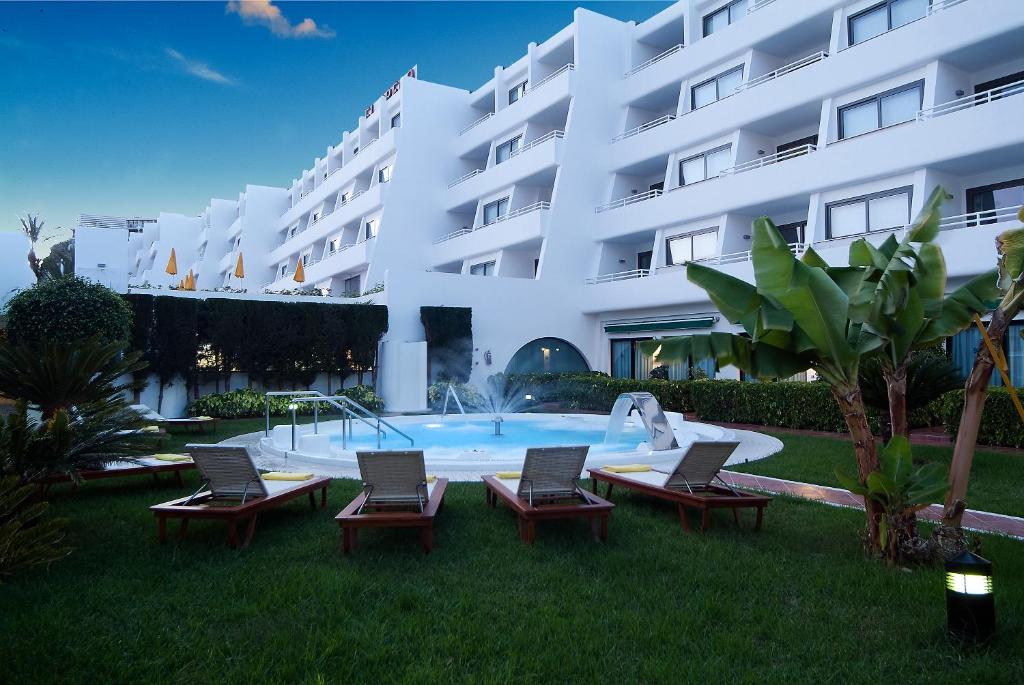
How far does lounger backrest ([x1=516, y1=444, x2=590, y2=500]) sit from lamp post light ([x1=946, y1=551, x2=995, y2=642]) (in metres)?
3.52

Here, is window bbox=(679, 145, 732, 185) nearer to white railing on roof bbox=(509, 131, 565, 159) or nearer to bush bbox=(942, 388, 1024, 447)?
white railing on roof bbox=(509, 131, 565, 159)

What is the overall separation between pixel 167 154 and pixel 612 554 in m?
32.4

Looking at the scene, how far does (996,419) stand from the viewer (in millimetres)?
13023

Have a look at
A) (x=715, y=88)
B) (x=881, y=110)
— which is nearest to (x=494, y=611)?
(x=881, y=110)

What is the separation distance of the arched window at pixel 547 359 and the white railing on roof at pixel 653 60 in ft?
40.1

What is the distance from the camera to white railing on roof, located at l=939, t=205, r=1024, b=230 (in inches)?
650

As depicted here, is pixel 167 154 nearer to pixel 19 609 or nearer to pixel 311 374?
pixel 311 374

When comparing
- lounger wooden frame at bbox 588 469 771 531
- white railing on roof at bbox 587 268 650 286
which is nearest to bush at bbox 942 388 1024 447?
lounger wooden frame at bbox 588 469 771 531

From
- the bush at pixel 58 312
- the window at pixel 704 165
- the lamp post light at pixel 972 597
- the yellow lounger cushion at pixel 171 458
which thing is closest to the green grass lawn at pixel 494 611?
the lamp post light at pixel 972 597

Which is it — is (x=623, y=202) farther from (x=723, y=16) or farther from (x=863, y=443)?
(x=863, y=443)

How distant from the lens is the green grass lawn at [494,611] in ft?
13.1

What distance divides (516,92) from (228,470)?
29961mm

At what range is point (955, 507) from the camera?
18.1 feet

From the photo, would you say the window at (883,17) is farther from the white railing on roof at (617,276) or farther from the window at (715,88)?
the white railing on roof at (617,276)
